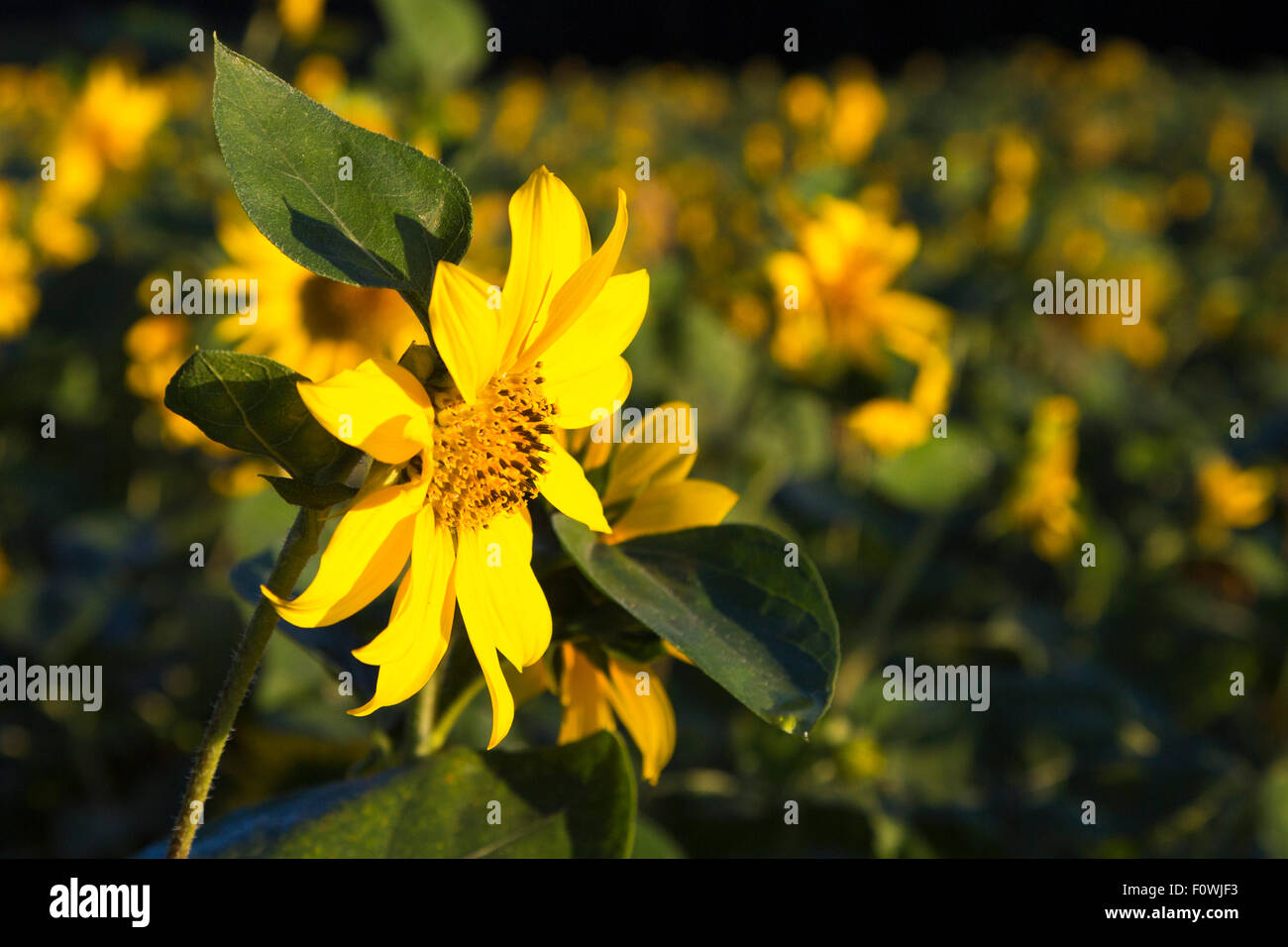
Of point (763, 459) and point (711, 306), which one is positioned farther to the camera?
point (711, 306)

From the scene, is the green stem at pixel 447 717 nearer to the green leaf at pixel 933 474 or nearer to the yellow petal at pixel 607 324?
the yellow petal at pixel 607 324

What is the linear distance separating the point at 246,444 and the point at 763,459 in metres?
1.36

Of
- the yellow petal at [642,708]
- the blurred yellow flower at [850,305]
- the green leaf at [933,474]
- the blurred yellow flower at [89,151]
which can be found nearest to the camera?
the yellow petal at [642,708]

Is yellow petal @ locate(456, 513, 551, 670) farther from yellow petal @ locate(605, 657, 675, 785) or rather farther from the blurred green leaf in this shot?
the blurred green leaf

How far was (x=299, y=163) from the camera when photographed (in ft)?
1.55

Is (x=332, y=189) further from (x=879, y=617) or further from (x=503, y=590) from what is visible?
(x=879, y=617)

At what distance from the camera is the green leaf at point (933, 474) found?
1631mm

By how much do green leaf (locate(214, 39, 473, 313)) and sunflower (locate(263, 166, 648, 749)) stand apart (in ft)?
0.12

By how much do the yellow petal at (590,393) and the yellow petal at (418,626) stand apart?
0.28 feet

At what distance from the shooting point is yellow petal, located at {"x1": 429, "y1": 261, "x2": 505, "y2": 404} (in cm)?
45

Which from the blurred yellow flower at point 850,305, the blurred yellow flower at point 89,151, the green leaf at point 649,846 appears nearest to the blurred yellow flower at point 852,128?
the blurred yellow flower at point 850,305

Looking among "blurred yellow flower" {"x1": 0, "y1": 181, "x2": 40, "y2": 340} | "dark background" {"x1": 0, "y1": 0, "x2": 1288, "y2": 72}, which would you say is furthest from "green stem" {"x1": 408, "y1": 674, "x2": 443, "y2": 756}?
"dark background" {"x1": 0, "y1": 0, "x2": 1288, "y2": 72}

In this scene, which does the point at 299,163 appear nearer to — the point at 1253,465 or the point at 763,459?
the point at 763,459
